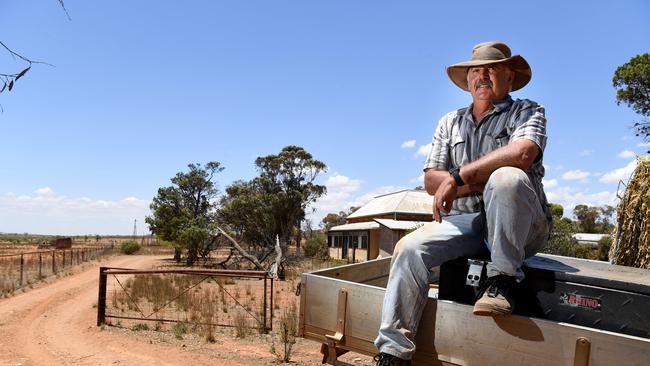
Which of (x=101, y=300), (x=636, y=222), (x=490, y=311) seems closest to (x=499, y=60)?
(x=490, y=311)

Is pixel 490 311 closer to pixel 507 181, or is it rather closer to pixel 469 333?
pixel 469 333

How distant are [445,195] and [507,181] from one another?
1.46 feet

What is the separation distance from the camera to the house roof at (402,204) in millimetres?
35500

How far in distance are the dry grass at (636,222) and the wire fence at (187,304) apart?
754cm

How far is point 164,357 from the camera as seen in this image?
9.05 m

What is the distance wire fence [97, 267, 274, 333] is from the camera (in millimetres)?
11570

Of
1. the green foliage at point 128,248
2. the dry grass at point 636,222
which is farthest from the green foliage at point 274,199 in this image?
the dry grass at point 636,222

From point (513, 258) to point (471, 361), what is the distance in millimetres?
519

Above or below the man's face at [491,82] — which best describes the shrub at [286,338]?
below

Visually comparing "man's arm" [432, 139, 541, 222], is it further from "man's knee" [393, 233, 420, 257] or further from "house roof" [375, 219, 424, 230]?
"house roof" [375, 219, 424, 230]

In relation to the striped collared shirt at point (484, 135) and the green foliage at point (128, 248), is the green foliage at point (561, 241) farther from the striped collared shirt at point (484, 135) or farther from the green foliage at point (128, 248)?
the green foliage at point (128, 248)

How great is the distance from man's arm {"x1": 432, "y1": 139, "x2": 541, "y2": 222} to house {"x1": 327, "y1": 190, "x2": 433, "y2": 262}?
27295mm

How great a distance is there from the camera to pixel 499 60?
2.91 m

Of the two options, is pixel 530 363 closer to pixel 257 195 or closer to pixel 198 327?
pixel 198 327
